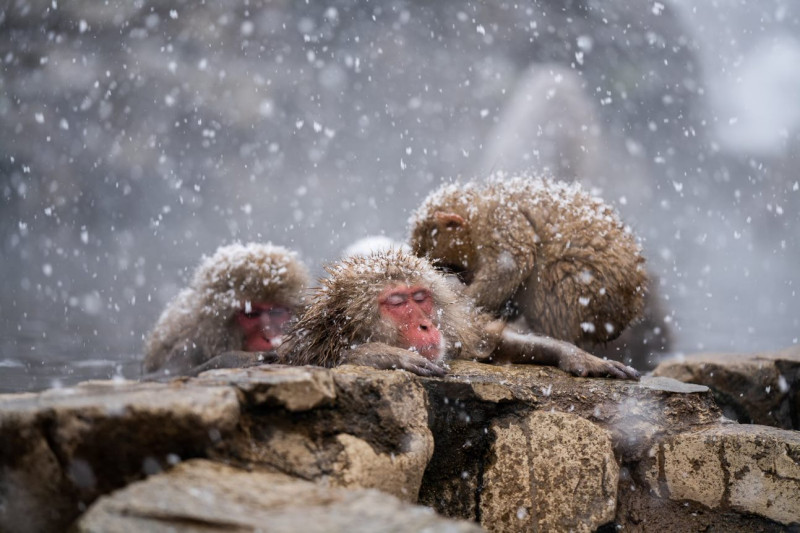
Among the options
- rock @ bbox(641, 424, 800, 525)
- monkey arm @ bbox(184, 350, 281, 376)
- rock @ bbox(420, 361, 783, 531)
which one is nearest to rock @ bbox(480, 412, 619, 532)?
rock @ bbox(420, 361, 783, 531)

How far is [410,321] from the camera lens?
7.48ft

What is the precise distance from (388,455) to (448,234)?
159 centimetres

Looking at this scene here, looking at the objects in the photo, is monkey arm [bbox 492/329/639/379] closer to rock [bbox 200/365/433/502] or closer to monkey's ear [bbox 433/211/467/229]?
monkey's ear [bbox 433/211/467/229]

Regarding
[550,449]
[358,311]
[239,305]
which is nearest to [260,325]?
[239,305]

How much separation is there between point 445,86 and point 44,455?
27.9 feet

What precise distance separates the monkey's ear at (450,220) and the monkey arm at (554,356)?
0.60m

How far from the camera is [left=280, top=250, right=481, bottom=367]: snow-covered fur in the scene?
7.45 feet

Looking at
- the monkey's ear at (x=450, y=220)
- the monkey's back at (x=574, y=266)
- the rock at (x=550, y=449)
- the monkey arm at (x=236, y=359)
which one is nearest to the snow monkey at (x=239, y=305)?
the monkey arm at (x=236, y=359)

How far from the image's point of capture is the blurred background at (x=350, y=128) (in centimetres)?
748

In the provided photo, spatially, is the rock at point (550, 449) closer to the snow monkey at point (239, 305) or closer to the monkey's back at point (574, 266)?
the monkey's back at point (574, 266)

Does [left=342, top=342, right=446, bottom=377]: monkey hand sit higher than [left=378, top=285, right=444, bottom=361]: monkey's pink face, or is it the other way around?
[left=378, top=285, right=444, bottom=361]: monkey's pink face

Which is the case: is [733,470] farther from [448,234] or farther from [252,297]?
[252,297]

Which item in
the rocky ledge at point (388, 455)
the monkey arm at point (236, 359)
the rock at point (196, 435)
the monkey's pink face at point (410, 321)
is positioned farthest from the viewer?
the monkey arm at point (236, 359)

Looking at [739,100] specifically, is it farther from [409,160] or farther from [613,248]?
[613,248]
